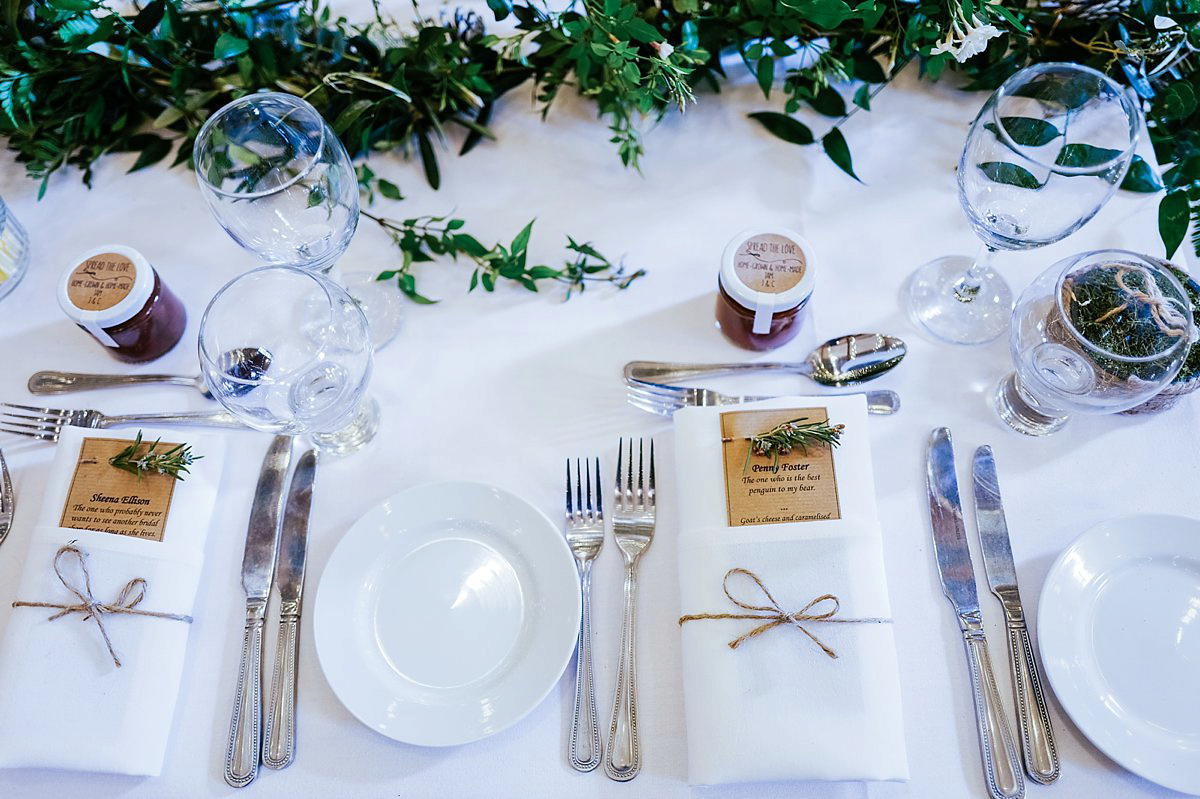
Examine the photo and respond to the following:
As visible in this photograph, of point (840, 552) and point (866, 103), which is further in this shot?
point (866, 103)

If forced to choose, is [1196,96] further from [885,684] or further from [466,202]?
[466,202]

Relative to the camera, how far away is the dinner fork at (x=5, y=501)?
1032 millimetres

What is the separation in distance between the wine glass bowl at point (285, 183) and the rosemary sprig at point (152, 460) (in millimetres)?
262

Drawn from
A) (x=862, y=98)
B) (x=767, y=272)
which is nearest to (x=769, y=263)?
(x=767, y=272)

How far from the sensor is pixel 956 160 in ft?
4.05

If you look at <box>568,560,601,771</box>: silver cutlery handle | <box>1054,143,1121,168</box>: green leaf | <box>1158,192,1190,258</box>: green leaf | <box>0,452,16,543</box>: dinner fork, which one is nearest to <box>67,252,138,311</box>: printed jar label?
<box>0,452,16,543</box>: dinner fork

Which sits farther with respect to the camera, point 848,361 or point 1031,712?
point 848,361

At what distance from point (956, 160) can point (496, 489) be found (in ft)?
2.79

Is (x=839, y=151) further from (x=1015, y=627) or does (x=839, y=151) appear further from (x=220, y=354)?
(x=220, y=354)

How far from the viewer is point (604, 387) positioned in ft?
3.64

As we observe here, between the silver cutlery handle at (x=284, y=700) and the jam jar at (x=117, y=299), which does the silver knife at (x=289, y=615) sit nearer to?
the silver cutlery handle at (x=284, y=700)

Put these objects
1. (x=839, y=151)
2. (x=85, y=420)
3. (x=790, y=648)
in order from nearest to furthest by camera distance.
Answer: (x=790, y=648) < (x=85, y=420) < (x=839, y=151)

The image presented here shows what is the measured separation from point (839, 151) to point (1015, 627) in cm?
69

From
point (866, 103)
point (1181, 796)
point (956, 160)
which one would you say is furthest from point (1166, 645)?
point (866, 103)
